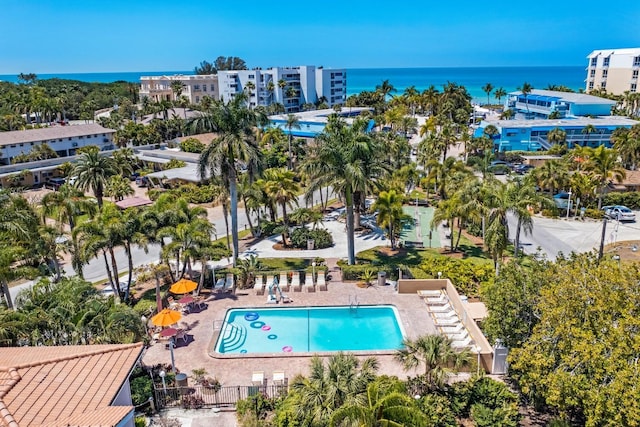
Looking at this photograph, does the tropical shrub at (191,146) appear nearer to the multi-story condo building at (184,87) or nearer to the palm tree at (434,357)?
the multi-story condo building at (184,87)

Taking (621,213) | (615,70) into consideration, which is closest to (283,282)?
(621,213)

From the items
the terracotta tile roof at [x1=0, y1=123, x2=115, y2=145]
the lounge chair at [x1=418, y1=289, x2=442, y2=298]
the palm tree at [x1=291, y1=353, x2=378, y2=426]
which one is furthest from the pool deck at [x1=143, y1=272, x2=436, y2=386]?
the terracotta tile roof at [x1=0, y1=123, x2=115, y2=145]

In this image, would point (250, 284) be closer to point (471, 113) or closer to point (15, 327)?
point (15, 327)

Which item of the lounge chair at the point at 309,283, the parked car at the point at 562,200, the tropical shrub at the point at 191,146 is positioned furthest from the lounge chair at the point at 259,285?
the tropical shrub at the point at 191,146

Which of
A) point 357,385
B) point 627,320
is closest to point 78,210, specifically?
point 357,385

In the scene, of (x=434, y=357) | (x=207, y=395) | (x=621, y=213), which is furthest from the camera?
(x=621, y=213)

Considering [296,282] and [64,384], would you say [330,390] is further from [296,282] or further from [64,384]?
[296,282]
